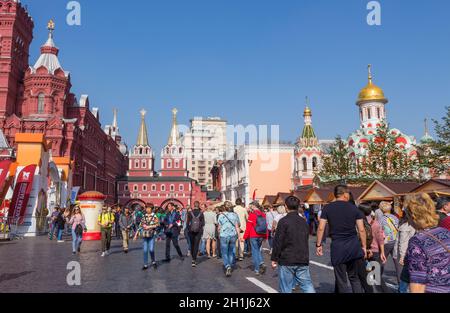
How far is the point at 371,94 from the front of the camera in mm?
55344

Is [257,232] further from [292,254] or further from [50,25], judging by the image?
[50,25]

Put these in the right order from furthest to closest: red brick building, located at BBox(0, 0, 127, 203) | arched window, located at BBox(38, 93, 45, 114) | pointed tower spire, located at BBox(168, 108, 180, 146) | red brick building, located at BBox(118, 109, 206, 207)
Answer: pointed tower spire, located at BBox(168, 108, 180, 146) < red brick building, located at BBox(118, 109, 206, 207) < arched window, located at BBox(38, 93, 45, 114) < red brick building, located at BBox(0, 0, 127, 203)

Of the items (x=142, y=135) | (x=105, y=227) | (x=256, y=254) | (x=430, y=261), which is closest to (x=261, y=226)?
(x=256, y=254)

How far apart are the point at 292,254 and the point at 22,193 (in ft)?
74.3

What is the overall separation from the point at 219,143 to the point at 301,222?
6014 inches

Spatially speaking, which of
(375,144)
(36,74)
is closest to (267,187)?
(375,144)

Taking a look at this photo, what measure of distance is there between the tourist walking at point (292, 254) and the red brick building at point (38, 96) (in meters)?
43.7

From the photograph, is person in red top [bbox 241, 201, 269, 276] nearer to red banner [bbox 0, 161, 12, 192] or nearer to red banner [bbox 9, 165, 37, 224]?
red banner [bbox 0, 161, 12, 192]

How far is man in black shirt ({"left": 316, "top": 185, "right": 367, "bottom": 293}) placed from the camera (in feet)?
18.7

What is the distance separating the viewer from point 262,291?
24.7ft

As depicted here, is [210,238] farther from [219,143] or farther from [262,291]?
[219,143]

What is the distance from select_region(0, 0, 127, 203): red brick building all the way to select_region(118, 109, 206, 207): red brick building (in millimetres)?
30785

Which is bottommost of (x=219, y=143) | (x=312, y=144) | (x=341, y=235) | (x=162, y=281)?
(x=162, y=281)

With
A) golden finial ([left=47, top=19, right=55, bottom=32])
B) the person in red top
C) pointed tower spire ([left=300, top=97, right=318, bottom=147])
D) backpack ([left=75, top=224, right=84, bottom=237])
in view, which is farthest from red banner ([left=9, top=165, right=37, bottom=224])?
pointed tower spire ([left=300, top=97, right=318, bottom=147])
